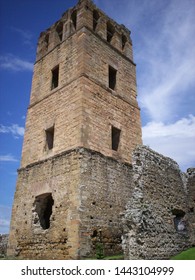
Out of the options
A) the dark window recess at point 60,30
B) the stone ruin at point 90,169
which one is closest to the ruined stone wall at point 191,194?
the stone ruin at point 90,169

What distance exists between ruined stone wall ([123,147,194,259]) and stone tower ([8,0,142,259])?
1619mm

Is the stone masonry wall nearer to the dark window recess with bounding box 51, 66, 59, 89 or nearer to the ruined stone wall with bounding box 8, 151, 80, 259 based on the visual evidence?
the ruined stone wall with bounding box 8, 151, 80, 259

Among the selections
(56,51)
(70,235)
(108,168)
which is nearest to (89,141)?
(108,168)

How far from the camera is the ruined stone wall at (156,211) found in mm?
7344

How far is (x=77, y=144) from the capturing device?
958 cm

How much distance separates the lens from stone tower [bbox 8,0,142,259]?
888 centimetres

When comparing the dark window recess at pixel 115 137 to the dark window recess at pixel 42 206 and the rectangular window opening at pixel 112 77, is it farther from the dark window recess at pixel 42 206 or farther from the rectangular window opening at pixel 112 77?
the dark window recess at pixel 42 206

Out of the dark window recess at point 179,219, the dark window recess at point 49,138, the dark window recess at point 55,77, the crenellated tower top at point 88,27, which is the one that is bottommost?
the dark window recess at point 179,219

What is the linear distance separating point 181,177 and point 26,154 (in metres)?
6.51

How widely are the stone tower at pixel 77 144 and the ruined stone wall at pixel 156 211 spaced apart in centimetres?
162

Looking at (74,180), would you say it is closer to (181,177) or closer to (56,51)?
(181,177)

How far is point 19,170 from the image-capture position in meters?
11.8

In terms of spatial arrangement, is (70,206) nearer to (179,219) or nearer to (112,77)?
(179,219)

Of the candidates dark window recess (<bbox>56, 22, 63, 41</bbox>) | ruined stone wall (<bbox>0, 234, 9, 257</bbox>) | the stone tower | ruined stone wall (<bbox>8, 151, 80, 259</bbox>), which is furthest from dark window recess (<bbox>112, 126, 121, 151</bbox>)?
ruined stone wall (<bbox>0, 234, 9, 257</bbox>)
